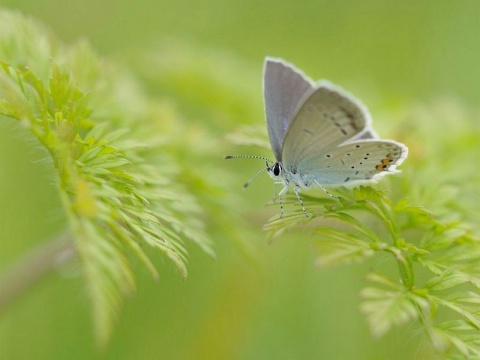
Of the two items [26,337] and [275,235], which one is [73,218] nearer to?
[275,235]

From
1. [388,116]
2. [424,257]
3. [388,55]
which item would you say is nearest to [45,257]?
[424,257]

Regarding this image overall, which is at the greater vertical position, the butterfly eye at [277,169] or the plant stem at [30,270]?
the butterfly eye at [277,169]

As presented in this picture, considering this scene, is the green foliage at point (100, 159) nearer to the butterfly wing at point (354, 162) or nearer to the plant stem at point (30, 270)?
the plant stem at point (30, 270)

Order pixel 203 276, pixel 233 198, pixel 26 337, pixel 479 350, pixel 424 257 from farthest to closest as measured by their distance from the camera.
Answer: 1. pixel 203 276
2. pixel 26 337
3. pixel 233 198
4. pixel 424 257
5. pixel 479 350

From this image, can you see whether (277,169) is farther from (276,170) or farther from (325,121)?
(325,121)

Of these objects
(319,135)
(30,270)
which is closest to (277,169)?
(319,135)

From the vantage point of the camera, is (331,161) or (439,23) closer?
(331,161)

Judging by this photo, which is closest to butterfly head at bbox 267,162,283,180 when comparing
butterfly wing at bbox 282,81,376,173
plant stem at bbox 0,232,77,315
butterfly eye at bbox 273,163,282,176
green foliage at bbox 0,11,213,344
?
butterfly eye at bbox 273,163,282,176

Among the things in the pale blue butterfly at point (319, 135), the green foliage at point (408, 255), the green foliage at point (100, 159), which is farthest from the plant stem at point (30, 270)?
the pale blue butterfly at point (319, 135)

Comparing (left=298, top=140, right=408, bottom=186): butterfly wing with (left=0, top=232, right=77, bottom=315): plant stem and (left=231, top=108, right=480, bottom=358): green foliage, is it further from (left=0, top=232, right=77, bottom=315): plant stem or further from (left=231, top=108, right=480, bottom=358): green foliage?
(left=0, top=232, right=77, bottom=315): plant stem
